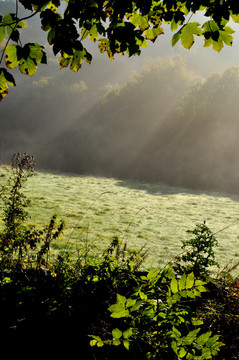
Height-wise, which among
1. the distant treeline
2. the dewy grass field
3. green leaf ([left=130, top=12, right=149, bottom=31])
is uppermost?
the distant treeline

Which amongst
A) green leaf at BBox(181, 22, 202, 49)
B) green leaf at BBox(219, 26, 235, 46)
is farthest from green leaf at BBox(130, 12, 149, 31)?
green leaf at BBox(219, 26, 235, 46)

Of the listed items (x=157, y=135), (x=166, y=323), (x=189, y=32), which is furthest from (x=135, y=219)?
(x=157, y=135)

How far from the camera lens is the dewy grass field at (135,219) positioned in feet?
18.9

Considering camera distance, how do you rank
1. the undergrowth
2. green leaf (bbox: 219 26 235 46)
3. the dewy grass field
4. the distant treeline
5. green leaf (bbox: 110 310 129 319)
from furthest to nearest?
the distant treeline → the dewy grass field → green leaf (bbox: 219 26 235 46) → the undergrowth → green leaf (bbox: 110 310 129 319)

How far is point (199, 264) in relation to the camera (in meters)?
2.46

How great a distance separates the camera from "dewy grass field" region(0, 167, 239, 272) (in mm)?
5765

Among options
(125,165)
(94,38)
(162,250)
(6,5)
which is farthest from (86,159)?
(6,5)

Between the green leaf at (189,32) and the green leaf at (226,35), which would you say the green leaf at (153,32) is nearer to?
the green leaf at (189,32)

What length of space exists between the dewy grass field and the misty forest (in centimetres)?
7

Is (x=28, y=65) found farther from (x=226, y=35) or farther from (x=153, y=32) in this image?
(x=226, y=35)

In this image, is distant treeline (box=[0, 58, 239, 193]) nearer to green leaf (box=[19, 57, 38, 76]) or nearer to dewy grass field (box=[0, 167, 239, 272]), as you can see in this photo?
dewy grass field (box=[0, 167, 239, 272])

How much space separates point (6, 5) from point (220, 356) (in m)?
84.3

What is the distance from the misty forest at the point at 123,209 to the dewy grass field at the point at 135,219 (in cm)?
7

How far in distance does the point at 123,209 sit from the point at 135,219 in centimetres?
110
